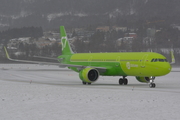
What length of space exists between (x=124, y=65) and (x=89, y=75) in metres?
4.28

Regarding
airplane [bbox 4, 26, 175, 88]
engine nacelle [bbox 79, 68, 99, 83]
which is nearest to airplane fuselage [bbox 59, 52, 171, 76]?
airplane [bbox 4, 26, 175, 88]

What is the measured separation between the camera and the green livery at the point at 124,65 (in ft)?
104

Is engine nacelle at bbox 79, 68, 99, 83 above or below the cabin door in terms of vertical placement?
below

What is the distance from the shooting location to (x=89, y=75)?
37125 millimetres

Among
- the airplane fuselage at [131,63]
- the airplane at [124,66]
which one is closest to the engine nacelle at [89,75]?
the airplane at [124,66]

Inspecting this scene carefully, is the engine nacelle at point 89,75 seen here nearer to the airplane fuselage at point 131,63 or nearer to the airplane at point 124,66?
the airplane at point 124,66

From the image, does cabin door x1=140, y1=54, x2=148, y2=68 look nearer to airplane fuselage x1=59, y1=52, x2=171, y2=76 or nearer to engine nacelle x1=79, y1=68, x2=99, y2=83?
airplane fuselage x1=59, y1=52, x2=171, y2=76

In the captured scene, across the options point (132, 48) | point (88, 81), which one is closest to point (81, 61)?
point (88, 81)

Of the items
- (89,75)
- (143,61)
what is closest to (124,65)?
(143,61)

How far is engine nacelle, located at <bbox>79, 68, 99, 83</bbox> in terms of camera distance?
3516cm

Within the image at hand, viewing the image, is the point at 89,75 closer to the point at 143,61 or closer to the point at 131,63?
the point at 131,63

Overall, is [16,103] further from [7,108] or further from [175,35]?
[175,35]

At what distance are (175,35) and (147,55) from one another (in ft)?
448

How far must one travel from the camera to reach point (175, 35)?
16450 cm
